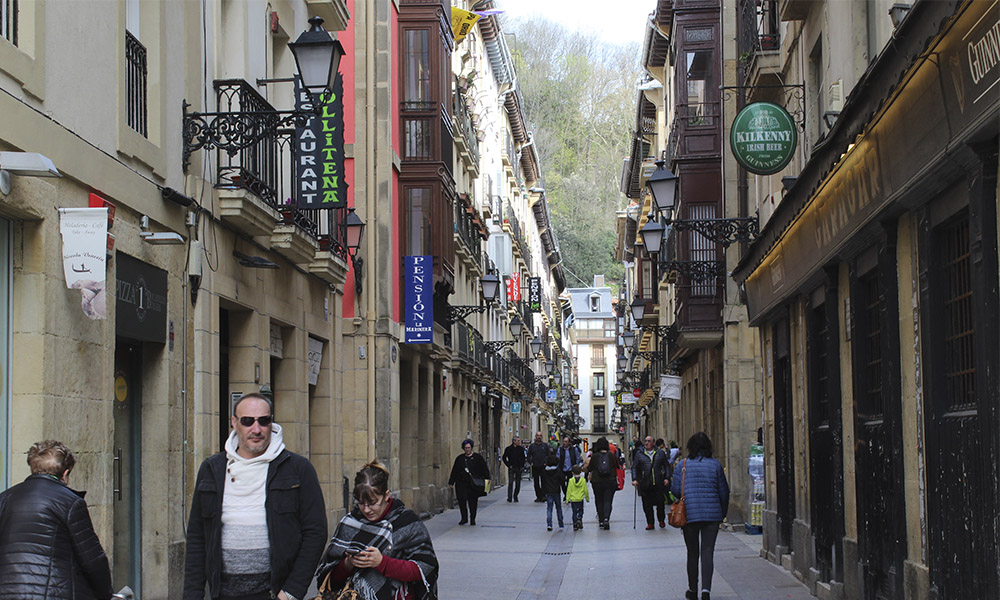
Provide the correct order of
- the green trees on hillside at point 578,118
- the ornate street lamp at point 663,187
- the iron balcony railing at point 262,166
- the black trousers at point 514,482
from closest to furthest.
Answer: the iron balcony railing at point 262,166 → the ornate street lamp at point 663,187 → the black trousers at point 514,482 → the green trees on hillside at point 578,118

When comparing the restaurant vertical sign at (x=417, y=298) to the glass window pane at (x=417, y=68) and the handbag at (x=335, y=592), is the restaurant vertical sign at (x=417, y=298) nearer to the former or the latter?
the glass window pane at (x=417, y=68)

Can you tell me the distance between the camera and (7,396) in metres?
8.49

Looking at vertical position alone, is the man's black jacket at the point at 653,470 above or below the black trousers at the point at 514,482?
above

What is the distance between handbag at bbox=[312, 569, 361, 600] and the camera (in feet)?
18.8

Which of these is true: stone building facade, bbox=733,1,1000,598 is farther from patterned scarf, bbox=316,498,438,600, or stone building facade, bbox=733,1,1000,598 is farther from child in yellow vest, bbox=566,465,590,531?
child in yellow vest, bbox=566,465,590,531

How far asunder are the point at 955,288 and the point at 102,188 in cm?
628

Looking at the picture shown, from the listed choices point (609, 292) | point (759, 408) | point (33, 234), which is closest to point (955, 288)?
point (33, 234)

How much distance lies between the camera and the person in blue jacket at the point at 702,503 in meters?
12.7

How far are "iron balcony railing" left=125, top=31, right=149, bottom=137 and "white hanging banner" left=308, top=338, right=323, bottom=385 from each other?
753cm

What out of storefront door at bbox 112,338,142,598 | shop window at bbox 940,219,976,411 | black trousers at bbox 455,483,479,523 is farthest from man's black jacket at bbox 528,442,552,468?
shop window at bbox 940,219,976,411

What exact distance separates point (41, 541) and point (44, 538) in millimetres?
18

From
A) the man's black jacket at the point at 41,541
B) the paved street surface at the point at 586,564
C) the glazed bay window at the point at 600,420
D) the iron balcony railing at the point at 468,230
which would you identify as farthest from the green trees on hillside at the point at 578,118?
the man's black jacket at the point at 41,541

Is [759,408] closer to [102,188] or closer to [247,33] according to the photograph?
[247,33]

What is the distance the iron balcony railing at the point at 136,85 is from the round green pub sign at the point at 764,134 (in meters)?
6.94
